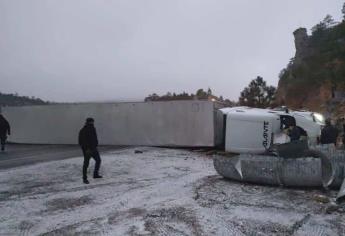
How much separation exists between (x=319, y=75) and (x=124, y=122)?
63.6 metres

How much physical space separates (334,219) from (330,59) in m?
67.0

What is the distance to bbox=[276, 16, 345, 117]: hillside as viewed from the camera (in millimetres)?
62537

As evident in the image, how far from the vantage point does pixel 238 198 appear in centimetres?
743

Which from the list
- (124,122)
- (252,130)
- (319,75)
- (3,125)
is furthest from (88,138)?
(319,75)

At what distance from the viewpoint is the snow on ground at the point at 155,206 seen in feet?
18.8

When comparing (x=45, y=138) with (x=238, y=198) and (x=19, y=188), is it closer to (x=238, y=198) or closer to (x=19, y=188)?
(x=19, y=188)

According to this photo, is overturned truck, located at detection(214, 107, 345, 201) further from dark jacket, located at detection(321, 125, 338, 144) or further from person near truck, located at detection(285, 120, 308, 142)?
dark jacket, located at detection(321, 125, 338, 144)

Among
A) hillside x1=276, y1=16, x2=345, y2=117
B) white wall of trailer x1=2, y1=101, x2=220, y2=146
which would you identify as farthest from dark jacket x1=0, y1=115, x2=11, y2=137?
hillside x1=276, y1=16, x2=345, y2=117

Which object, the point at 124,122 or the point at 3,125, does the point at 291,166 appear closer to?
the point at 124,122

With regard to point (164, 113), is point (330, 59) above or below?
above

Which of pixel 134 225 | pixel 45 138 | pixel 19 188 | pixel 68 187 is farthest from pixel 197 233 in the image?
pixel 45 138

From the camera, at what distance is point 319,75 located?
73.4 metres

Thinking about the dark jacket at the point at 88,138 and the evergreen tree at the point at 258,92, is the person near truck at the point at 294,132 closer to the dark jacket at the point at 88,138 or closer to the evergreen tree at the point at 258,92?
the dark jacket at the point at 88,138

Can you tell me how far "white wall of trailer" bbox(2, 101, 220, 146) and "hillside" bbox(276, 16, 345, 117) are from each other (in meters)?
38.9
